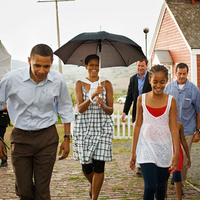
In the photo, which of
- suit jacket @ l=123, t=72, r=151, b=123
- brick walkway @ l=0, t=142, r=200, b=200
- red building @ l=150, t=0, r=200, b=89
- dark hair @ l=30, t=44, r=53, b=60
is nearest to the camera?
dark hair @ l=30, t=44, r=53, b=60

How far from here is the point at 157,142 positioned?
14.5ft

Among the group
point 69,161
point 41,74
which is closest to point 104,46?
point 41,74

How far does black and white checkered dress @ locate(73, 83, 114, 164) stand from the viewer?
538 cm

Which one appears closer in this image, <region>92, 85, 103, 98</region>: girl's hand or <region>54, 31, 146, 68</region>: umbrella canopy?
<region>92, 85, 103, 98</region>: girl's hand

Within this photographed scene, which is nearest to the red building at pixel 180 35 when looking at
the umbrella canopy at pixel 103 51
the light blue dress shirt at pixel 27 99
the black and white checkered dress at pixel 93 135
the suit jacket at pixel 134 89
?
the suit jacket at pixel 134 89

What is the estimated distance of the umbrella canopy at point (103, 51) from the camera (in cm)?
612

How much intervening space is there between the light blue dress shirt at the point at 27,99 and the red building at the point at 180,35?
16559mm

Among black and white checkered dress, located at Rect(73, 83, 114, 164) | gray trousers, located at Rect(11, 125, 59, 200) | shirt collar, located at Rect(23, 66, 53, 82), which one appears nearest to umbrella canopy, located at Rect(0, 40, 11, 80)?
black and white checkered dress, located at Rect(73, 83, 114, 164)

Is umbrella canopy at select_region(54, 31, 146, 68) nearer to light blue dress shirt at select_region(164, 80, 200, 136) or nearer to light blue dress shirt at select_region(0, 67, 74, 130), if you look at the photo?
light blue dress shirt at select_region(164, 80, 200, 136)

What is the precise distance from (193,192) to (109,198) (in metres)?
1.44

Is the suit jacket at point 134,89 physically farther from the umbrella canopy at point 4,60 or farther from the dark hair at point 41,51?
the umbrella canopy at point 4,60

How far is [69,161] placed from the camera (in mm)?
9773

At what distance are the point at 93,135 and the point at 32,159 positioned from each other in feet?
4.31

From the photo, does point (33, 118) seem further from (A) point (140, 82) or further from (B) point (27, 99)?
(A) point (140, 82)
